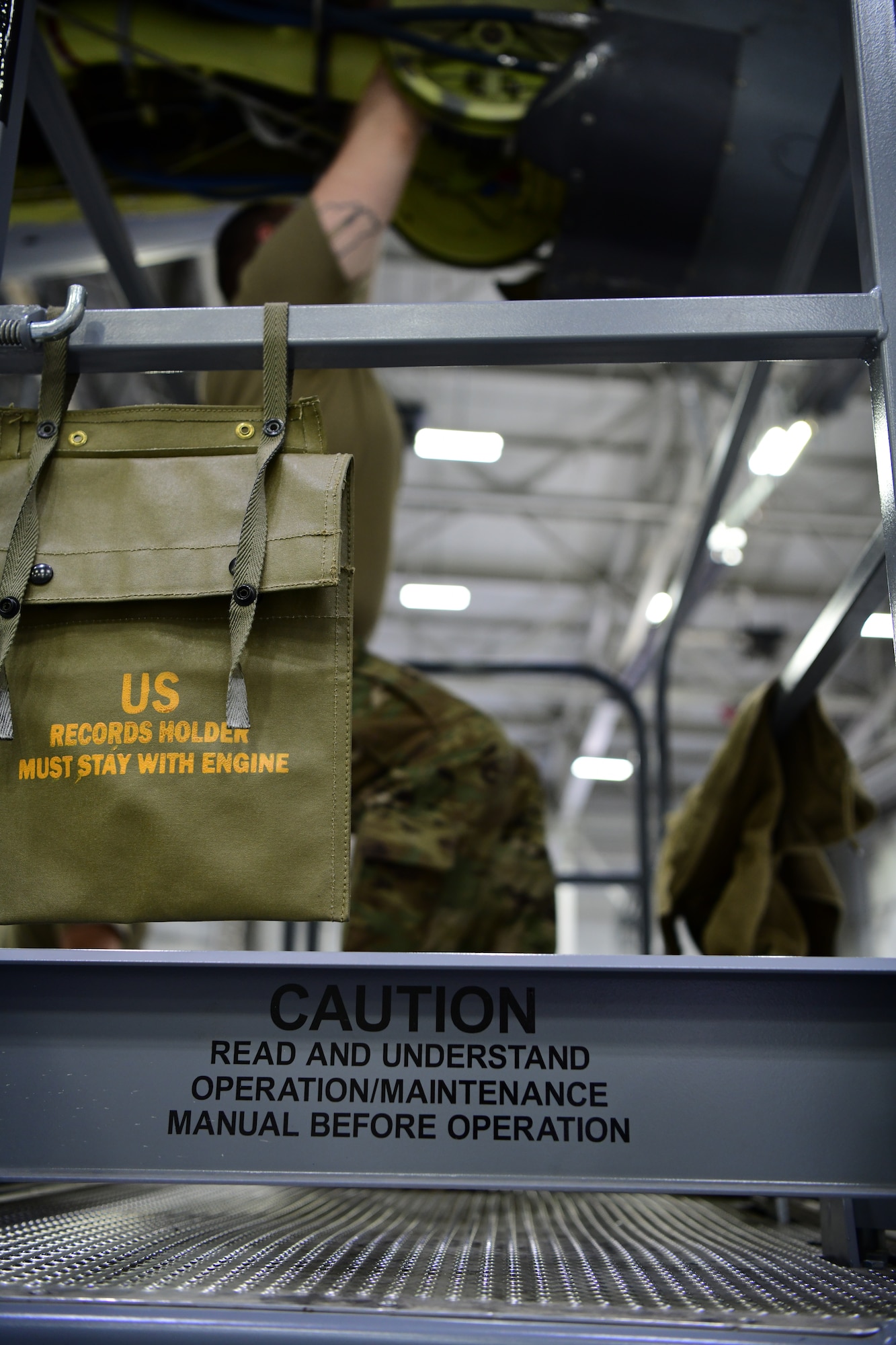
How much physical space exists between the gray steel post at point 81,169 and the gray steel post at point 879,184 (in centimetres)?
110

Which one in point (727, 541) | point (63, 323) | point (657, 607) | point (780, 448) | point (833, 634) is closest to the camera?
point (63, 323)

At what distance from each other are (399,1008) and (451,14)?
1.83 metres

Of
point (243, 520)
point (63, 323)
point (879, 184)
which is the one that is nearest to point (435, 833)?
point (243, 520)

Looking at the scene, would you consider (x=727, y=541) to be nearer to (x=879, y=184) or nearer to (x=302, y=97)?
(x=302, y=97)

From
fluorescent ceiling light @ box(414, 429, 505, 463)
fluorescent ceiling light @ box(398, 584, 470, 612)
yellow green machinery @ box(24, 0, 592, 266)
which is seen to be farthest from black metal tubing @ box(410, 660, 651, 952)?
fluorescent ceiling light @ box(398, 584, 470, 612)

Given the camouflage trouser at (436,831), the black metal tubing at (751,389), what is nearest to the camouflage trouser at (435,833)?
the camouflage trouser at (436,831)

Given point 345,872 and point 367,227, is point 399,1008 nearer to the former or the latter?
point 345,872

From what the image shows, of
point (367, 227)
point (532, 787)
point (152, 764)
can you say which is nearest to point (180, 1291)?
point (152, 764)

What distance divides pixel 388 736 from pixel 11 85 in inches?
44.7

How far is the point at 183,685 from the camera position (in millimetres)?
1047

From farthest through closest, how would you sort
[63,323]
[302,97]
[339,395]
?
[302,97], [339,395], [63,323]

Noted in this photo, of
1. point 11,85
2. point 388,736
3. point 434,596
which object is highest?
point 434,596

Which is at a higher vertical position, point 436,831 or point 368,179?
point 368,179

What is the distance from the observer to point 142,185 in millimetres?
2477
